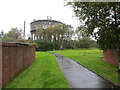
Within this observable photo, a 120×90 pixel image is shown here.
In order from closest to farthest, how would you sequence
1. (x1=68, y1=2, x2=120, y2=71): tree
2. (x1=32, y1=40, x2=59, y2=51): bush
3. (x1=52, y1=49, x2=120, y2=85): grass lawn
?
(x1=52, y1=49, x2=120, y2=85): grass lawn → (x1=68, y1=2, x2=120, y2=71): tree → (x1=32, y1=40, x2=59, y2=51): bush

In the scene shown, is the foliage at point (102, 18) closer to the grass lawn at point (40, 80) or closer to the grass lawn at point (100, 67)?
the grass lawn at point (100, 67)

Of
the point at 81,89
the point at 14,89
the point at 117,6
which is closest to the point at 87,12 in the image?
the point at 117,6

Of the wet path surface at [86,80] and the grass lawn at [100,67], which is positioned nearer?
the wet path surface at [86,80]

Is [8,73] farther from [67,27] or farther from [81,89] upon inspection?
[67,27]

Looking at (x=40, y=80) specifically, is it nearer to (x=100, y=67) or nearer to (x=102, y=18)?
(x=102, y=18)

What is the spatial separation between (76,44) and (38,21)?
20185mm

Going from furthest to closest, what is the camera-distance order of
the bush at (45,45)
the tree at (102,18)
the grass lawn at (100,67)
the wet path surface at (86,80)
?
1. the bush at (45,45)
2. the tree at (102,18)
3. the grass lawn at (100,67)
4. the wet path surface at (86,80)

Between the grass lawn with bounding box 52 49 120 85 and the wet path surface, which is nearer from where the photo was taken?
the wet path surface

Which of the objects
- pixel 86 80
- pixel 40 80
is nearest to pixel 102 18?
pixel 86 80

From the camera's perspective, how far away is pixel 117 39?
351 inches

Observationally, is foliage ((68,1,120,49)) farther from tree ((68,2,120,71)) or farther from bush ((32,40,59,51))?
bush ((32,40,59,51))

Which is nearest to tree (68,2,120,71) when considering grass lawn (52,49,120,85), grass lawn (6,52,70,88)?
grass lawn (52,49,120,85)

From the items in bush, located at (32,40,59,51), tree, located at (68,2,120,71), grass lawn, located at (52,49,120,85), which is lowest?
grass lawn, located at (52,49,120,85)

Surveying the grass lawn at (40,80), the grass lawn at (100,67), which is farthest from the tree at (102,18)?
the grass lawn at (40,80)
